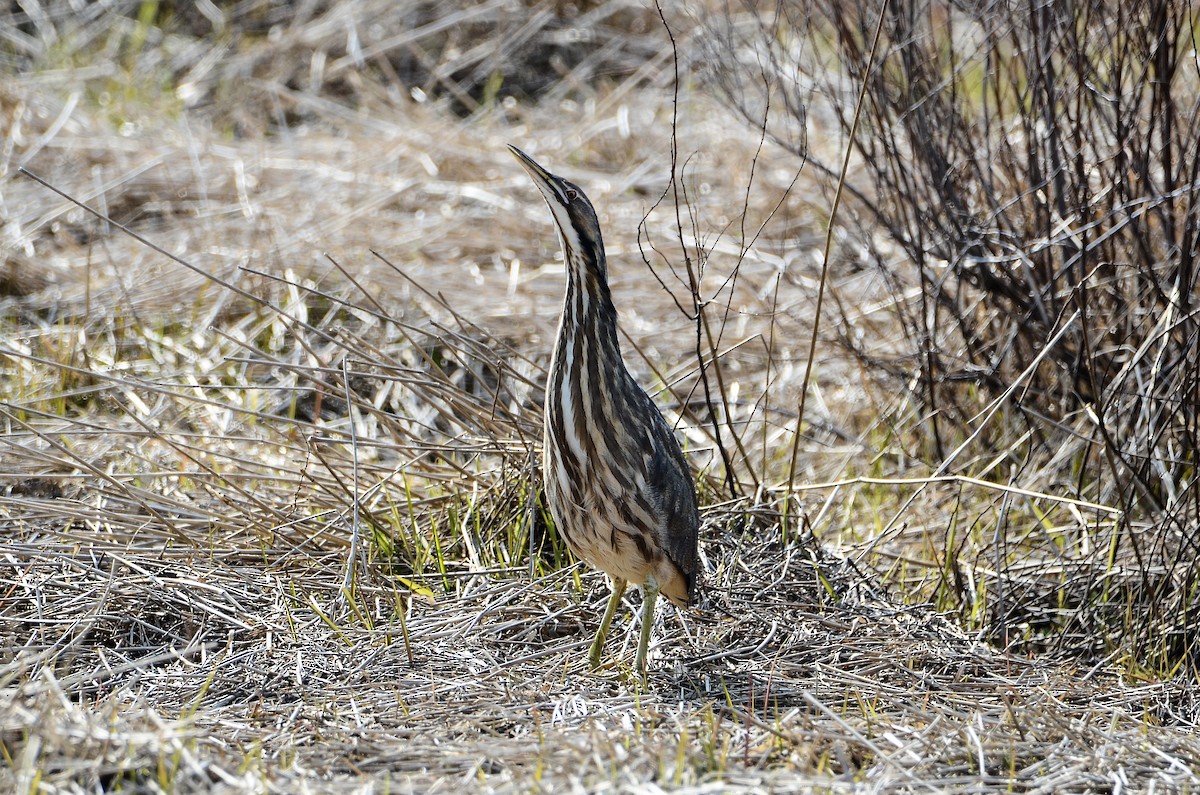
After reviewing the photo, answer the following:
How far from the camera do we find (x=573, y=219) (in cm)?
302

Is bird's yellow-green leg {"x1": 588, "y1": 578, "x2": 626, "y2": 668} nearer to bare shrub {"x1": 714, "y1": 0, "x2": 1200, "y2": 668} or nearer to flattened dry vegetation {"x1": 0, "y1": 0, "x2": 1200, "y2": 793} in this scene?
flattened dry vegetation {"x1": 0, "y1": 0, "x2": 1200, "y2": 793}

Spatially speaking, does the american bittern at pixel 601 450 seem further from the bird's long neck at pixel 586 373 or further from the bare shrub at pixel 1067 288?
the bare shrub at pixel 1067 288

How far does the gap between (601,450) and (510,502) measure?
2.83 ft

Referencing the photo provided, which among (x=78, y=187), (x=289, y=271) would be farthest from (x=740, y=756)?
(x=78, y=187)

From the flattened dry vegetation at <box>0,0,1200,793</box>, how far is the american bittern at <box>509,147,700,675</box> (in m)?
0.29

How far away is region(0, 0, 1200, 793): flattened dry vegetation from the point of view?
2.77m

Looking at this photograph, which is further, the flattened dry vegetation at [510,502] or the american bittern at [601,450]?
the american bittern at [601,450]

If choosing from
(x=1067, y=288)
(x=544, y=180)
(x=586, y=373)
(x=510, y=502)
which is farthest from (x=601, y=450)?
(x=1067, y=288)

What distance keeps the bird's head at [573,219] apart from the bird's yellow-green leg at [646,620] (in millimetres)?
796

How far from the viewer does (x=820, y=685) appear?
3.24 meters

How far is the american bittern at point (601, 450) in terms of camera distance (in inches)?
122

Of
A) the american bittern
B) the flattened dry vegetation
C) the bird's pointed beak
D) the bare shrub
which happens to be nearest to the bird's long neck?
the american bittern

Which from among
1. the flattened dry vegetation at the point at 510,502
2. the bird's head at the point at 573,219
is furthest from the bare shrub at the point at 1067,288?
the bird's head at the point at 573,219

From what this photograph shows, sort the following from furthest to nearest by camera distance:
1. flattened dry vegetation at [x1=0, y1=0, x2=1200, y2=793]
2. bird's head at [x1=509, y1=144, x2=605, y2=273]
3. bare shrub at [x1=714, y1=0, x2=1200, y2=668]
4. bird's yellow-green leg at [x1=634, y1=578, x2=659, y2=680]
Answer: bare shrub at [x1=714, y1=0, x2=1200, y2=668] < bird's yellow-green leg at [x1=634, y1=578, x2=659, y2=680] < bird's head at [x1=509, y1=144, x2=605, y2=273] < flattened dry vegetation at [x1=0, y1=0, x2=1200, y2=793]
